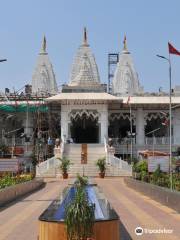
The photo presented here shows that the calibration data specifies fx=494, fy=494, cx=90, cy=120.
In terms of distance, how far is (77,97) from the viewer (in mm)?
50375

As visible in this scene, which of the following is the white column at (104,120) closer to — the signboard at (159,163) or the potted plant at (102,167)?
the potted plant at (102,167)

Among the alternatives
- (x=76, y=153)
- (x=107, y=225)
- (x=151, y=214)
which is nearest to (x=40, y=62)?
(x=76, y=153)

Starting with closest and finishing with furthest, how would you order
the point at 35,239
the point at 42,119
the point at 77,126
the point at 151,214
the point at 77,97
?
the point at 35,239
the point at 151,214
the point at 77,97
the point at 42,119
the point at 77,126

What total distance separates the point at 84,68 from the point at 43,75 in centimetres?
910

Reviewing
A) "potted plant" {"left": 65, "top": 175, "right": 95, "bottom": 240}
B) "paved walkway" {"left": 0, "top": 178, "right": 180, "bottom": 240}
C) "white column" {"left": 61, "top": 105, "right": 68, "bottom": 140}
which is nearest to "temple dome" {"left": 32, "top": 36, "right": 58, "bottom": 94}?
"white column" {"left": 61, "top": 105, "right": 68, "bottom": 140}

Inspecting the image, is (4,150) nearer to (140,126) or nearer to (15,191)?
(140,126)

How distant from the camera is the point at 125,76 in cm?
6575

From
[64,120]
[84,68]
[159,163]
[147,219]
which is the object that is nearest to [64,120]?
[64,120]

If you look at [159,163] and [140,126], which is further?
[140,126]

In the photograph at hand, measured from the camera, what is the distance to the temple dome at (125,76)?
6519 cm

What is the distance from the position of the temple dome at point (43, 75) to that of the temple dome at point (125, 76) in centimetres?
852

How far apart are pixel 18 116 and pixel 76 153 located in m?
11.9

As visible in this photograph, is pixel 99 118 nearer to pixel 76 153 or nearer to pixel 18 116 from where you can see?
pixel 76 153

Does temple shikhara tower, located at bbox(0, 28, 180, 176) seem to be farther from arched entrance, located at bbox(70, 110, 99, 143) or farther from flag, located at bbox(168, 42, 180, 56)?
flag, located at bbox(168, 42, 180, 56)
